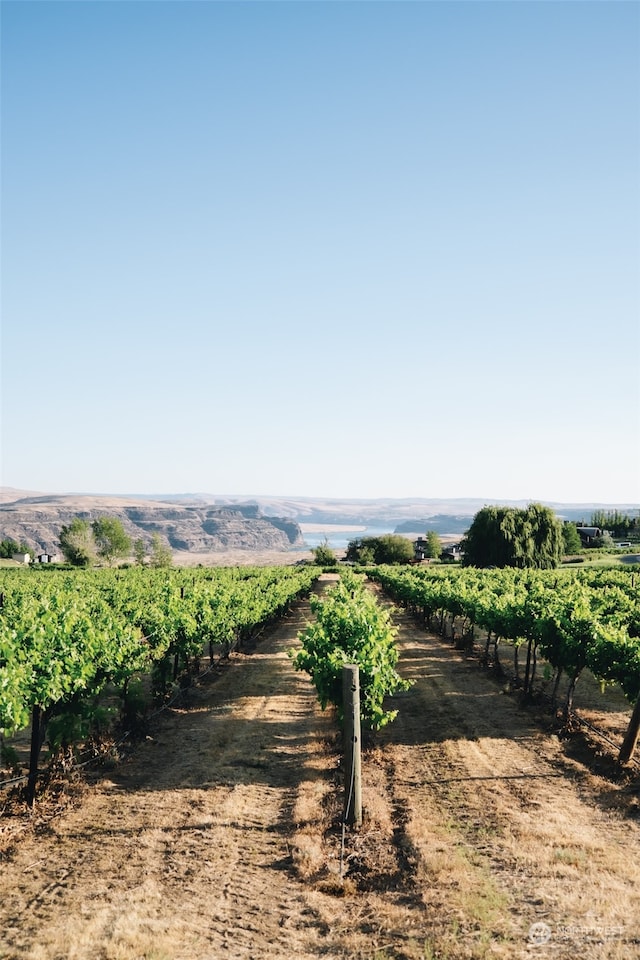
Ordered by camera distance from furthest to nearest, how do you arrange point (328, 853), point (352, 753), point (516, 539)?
point (516, 539)
point (352, 753)
point (328, 853)

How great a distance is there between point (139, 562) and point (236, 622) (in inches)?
3258

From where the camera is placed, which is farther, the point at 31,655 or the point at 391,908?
the point at 31,655

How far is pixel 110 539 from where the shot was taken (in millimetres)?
98625

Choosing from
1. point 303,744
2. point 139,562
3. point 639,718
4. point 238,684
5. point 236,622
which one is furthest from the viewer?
point 139,562

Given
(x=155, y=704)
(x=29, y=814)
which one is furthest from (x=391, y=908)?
(x=155, y=704)

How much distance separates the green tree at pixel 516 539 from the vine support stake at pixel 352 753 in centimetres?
5683

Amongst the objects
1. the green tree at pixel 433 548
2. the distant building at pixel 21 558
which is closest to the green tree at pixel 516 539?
the green tree at pixel 433 548

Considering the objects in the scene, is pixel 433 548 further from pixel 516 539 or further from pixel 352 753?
pixel 352 753

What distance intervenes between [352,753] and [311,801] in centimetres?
141

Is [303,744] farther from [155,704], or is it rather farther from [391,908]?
[391,908]

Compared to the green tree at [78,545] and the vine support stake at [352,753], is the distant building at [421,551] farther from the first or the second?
the vine support stake at [352,753]

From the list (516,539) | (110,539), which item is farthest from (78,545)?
(516,539)

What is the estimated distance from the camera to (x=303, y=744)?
1188 cm

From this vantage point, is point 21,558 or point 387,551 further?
point 387,551
